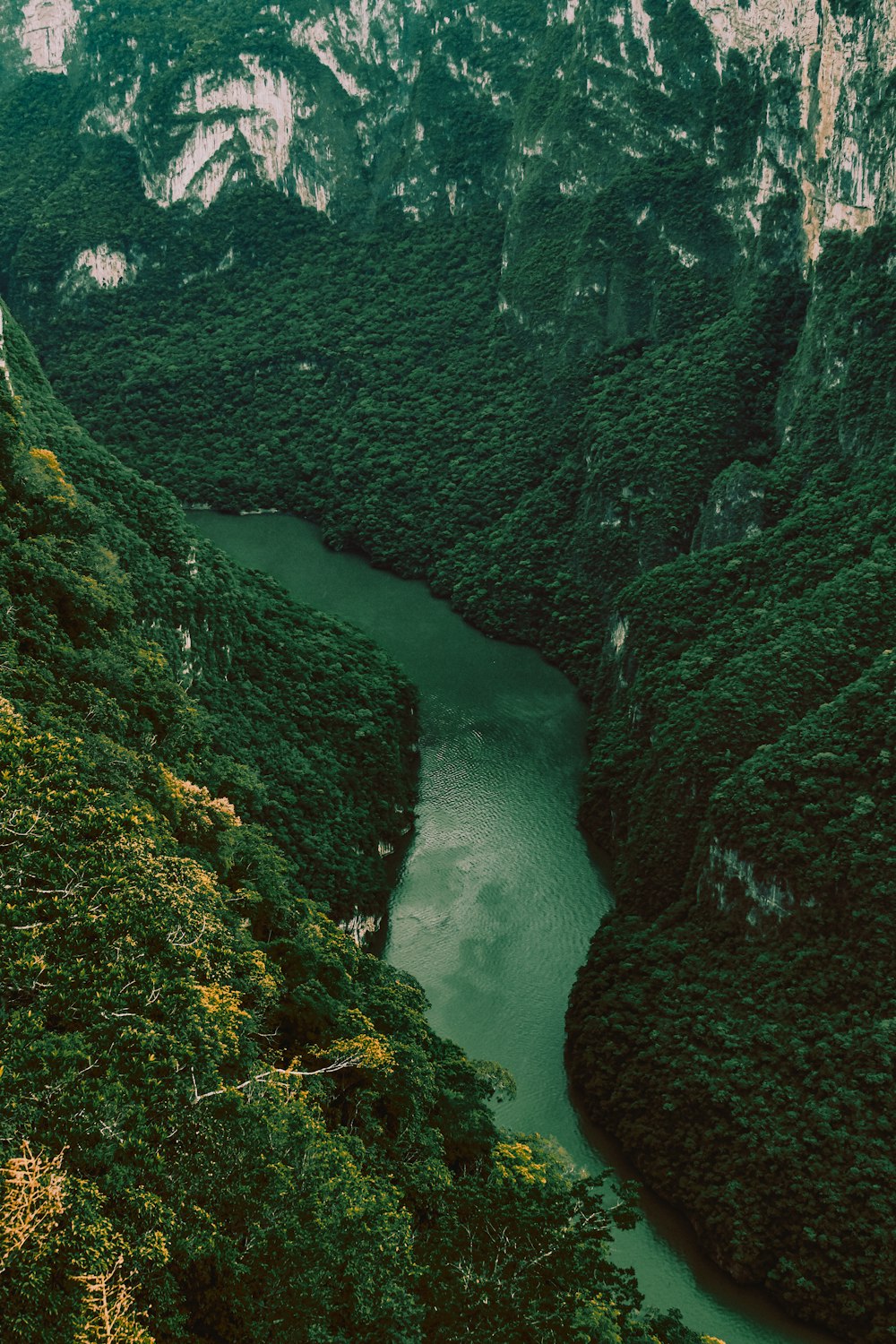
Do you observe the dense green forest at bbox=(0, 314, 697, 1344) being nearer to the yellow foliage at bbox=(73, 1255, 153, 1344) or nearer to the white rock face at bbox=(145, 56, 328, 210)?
the yellow foliage at bbox=(73, 1255, 153, 1344)

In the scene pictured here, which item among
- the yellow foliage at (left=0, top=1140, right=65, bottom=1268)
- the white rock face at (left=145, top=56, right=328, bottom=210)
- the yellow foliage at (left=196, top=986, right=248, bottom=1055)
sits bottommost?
the yellow foliage at (left=0, top=1140, right=65, bottom=1268)

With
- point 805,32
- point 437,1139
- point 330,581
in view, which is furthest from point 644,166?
→ point 437,1139

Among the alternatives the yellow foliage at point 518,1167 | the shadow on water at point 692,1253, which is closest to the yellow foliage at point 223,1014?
the yellow foliage at point 518,1167

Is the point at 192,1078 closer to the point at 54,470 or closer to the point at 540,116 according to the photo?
the point at 54,470

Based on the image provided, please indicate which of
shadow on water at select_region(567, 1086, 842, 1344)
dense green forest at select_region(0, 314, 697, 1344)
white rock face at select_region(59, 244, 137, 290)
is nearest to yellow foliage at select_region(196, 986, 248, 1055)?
dense green forest at select_region(0, 314, 697, 1344)

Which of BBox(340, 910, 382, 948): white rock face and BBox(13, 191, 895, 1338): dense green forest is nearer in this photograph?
BBox(13, 191, 895, 1338): dense green forest

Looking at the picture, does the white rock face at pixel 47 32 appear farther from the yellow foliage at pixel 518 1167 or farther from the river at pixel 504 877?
the yellow foliage at pixel 518 1167

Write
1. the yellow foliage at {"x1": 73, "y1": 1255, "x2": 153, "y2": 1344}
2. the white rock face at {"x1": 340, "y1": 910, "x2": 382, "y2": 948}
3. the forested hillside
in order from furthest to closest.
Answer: the white rock face at {"x1": 340, "y1": 910, "x2": 382, "y2": 948} → the forested hillside → the yellow foliage at {"x1": 73, "y1": 1255, "x2": 153, "y2": 1344}

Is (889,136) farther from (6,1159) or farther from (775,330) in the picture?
(6,1159)
